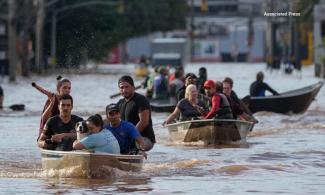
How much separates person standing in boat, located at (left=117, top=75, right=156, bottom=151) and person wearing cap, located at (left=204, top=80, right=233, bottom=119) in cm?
432

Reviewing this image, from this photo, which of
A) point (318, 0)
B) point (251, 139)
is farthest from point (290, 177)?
point (318, 0)

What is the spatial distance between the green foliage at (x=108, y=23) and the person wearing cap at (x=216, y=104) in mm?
43000

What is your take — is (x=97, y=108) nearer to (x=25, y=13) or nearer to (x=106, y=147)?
(x=106, y=147)

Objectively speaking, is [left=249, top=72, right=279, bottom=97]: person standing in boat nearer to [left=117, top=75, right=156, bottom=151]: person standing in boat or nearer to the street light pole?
[left=117, top=75, right=156, bottom=151]: person standing in boat

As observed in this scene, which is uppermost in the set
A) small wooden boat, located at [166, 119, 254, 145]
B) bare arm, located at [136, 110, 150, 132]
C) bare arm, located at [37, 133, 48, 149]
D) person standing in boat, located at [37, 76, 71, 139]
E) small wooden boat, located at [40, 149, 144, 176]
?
person standing in boat, located at [37, 76, 71, 139]

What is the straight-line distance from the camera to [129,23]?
346 feet

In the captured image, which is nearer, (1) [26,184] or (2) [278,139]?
(1) [26,184]

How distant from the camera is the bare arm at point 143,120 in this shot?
18.4 meters

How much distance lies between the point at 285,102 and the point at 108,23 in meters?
55.2

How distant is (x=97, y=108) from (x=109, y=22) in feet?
162

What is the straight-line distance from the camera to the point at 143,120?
18.4 m

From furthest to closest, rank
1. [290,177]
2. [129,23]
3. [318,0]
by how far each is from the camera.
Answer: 1. [129,23]
2. [318,0]
3. [290,177]

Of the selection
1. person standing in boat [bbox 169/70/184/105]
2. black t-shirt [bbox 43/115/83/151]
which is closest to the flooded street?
black t-shirt [bbox 43/115/83/151]

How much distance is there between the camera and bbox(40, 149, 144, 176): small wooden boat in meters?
16.8
